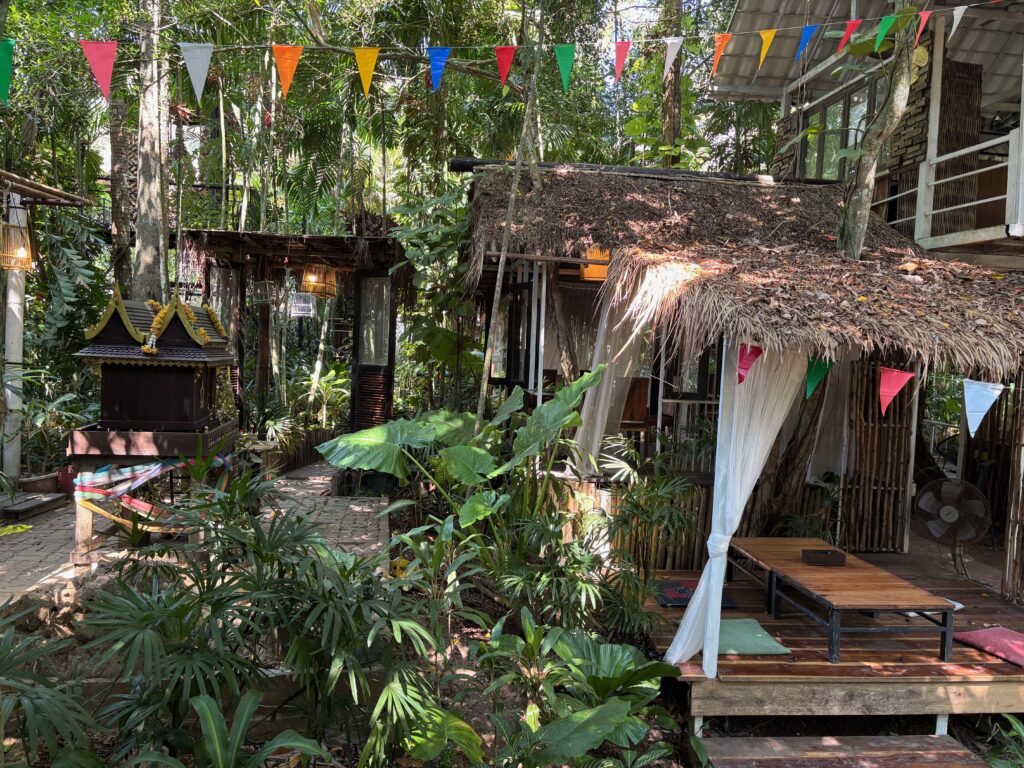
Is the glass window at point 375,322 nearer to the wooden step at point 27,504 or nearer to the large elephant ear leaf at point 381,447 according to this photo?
the wooden step at point 27,504

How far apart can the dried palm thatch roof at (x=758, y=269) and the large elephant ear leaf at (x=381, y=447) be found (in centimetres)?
195

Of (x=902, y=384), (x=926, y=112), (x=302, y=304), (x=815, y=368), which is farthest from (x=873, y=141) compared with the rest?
(x=302, y=304)

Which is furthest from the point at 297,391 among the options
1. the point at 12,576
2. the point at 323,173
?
the point at 12,576

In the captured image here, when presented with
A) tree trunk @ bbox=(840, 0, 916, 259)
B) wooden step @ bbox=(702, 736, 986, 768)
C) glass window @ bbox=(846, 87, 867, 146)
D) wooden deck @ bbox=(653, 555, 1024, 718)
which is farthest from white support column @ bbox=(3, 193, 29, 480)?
glass window @ bbox=(846, 87, 867, 146)

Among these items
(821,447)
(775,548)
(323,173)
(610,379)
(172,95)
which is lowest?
(775,548)

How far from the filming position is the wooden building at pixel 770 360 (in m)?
4.57

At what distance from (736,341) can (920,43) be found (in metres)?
5.42

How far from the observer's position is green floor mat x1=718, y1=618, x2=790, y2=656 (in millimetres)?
4789

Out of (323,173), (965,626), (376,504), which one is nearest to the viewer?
(965,626)

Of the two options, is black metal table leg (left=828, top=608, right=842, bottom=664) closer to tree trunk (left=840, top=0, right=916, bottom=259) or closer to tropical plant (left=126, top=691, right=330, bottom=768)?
tropical plant (left=126, top=691, right=330, bottom=768)

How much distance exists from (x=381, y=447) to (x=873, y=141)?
4.88m

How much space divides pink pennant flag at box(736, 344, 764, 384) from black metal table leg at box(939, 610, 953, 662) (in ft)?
6.63

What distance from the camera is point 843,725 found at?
16.3 feet

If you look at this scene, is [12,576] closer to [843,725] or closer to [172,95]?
[843,725]
